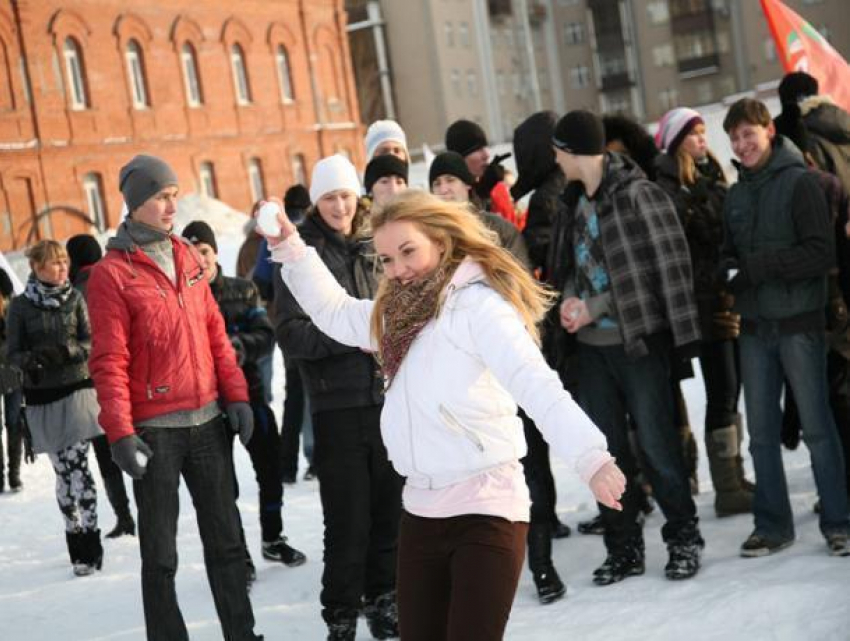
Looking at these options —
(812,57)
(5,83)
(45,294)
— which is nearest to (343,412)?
(45,294)

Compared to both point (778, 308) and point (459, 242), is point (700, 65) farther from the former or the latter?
point (459, 242)

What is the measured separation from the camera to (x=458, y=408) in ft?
12.0

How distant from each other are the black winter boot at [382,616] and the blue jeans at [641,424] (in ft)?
4.04

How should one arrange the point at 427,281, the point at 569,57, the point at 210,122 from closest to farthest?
the point at 427,281, the point at 210,122, the point at 569,57

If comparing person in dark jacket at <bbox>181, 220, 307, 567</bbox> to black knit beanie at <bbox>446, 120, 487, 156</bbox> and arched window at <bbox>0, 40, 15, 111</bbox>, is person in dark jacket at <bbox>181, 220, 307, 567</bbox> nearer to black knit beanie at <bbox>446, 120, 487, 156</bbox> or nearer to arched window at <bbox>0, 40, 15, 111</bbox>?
black knit beanie at <bbox>446, 120, 487, 156</bbox>

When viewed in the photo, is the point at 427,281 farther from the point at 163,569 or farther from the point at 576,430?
the point at 163,569

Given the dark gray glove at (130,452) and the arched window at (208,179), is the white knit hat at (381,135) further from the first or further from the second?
the arched window at (208,179)

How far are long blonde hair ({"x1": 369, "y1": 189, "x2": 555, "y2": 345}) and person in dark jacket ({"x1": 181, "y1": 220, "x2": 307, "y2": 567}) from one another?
333 cm

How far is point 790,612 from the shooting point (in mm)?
5113

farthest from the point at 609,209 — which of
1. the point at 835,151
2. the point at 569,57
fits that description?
the point at 569,57

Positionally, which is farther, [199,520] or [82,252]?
[82,252]

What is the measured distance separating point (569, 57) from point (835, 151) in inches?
2749

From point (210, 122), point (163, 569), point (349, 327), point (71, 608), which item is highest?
point (210, 122)

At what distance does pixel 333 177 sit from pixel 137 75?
32319mm
